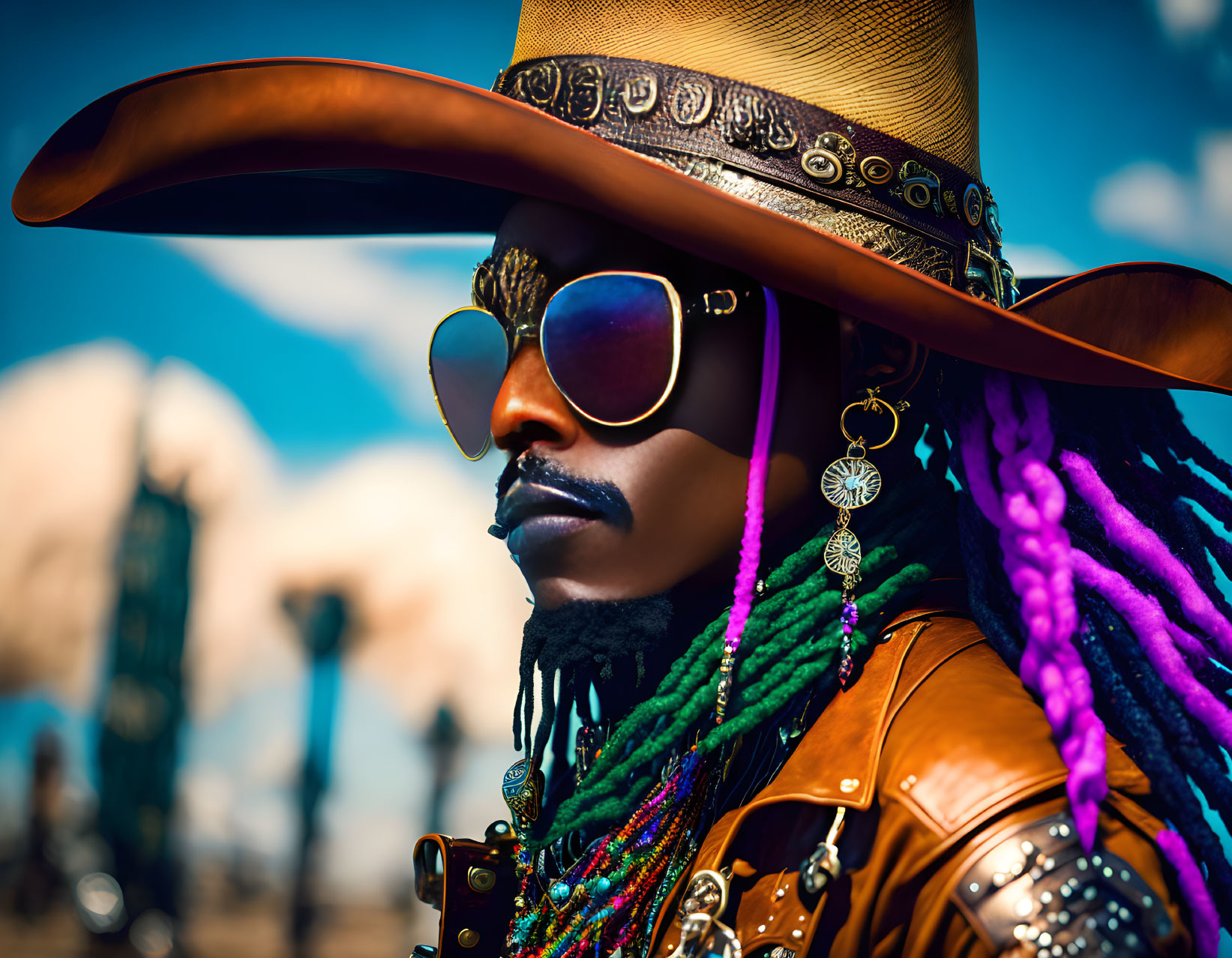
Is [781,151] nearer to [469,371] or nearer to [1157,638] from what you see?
[469,371]

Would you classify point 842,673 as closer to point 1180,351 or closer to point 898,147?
point 1180,351

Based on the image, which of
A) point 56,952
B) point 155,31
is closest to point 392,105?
point 155,31

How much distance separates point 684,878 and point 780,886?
0.27 metres

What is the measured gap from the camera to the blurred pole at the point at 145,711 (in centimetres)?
→ 593

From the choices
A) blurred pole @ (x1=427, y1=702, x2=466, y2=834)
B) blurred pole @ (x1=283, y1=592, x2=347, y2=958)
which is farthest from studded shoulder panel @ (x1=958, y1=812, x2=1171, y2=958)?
blurred pole @ (x1=283, y1=592, x2=347, y2=958)

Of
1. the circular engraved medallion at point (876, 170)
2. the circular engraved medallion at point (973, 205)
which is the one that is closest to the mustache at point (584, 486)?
the circular engraved medallion at point (876, 170)

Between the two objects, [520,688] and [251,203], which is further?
[251,203]

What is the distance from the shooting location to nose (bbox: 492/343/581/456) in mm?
1949

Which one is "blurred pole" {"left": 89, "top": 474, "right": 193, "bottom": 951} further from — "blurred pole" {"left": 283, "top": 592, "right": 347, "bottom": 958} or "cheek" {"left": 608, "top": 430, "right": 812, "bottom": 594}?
"cheek" {"left": 608, "top": 430, "right": 812, "bottom": 594}

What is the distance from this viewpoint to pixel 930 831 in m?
1.48

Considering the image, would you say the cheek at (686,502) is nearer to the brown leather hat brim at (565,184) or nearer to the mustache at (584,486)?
the mustache at (584,486)

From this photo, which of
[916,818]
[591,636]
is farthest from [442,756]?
[916,818]

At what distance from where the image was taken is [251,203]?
2.50m

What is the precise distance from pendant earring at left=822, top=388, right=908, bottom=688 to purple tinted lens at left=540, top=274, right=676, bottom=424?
395mm
